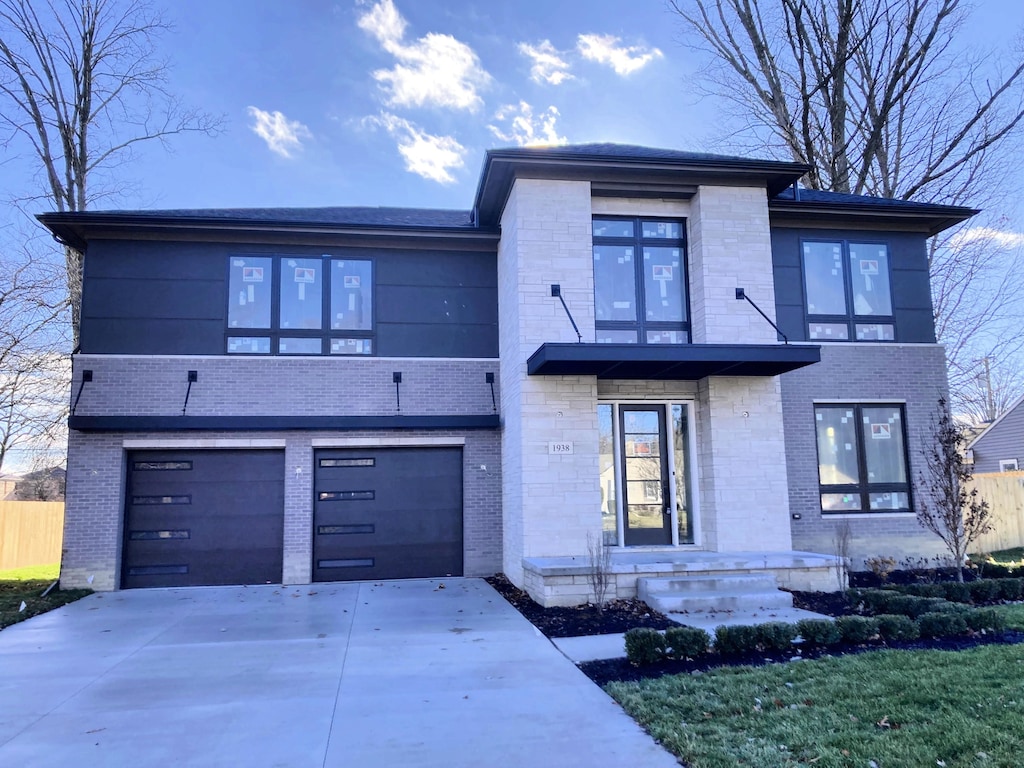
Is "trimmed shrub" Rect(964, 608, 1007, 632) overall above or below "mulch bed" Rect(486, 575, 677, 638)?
above

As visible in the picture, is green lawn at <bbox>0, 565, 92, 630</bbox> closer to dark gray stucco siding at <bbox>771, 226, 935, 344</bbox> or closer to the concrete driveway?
the concrete driveway

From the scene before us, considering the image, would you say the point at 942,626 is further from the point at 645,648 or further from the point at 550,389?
the point at 550,389

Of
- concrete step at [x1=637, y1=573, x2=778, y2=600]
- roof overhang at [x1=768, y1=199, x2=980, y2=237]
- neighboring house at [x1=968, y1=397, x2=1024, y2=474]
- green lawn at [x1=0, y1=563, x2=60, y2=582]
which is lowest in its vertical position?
green lawn at [x1=0, y1=563, x2=60, y2=582]

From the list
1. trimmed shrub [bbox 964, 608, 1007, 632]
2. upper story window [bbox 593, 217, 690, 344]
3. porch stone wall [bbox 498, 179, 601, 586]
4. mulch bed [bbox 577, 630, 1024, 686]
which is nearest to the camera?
mulch bed [bbox 577, 630, 1024, 686]

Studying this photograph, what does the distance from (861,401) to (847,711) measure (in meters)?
8.28

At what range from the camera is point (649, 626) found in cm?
745

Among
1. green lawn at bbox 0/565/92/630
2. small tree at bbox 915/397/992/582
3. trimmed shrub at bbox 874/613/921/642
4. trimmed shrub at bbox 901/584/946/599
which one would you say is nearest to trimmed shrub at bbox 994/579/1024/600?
small tree at bbox 915/397/992/582

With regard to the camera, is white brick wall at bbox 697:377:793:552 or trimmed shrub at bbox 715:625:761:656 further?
white brick wall at bbox 697:377:793:552

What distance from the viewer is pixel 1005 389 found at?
34.6 meters

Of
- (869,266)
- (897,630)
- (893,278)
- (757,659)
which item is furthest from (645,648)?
(893,278)

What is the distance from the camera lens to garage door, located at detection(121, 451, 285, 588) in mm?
10727

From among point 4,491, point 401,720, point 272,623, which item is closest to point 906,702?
point 401,720

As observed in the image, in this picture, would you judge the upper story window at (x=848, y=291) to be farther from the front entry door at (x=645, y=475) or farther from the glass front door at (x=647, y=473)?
the front entry door at (x=645, y=475)

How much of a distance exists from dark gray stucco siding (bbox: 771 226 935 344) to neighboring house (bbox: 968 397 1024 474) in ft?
55.8
